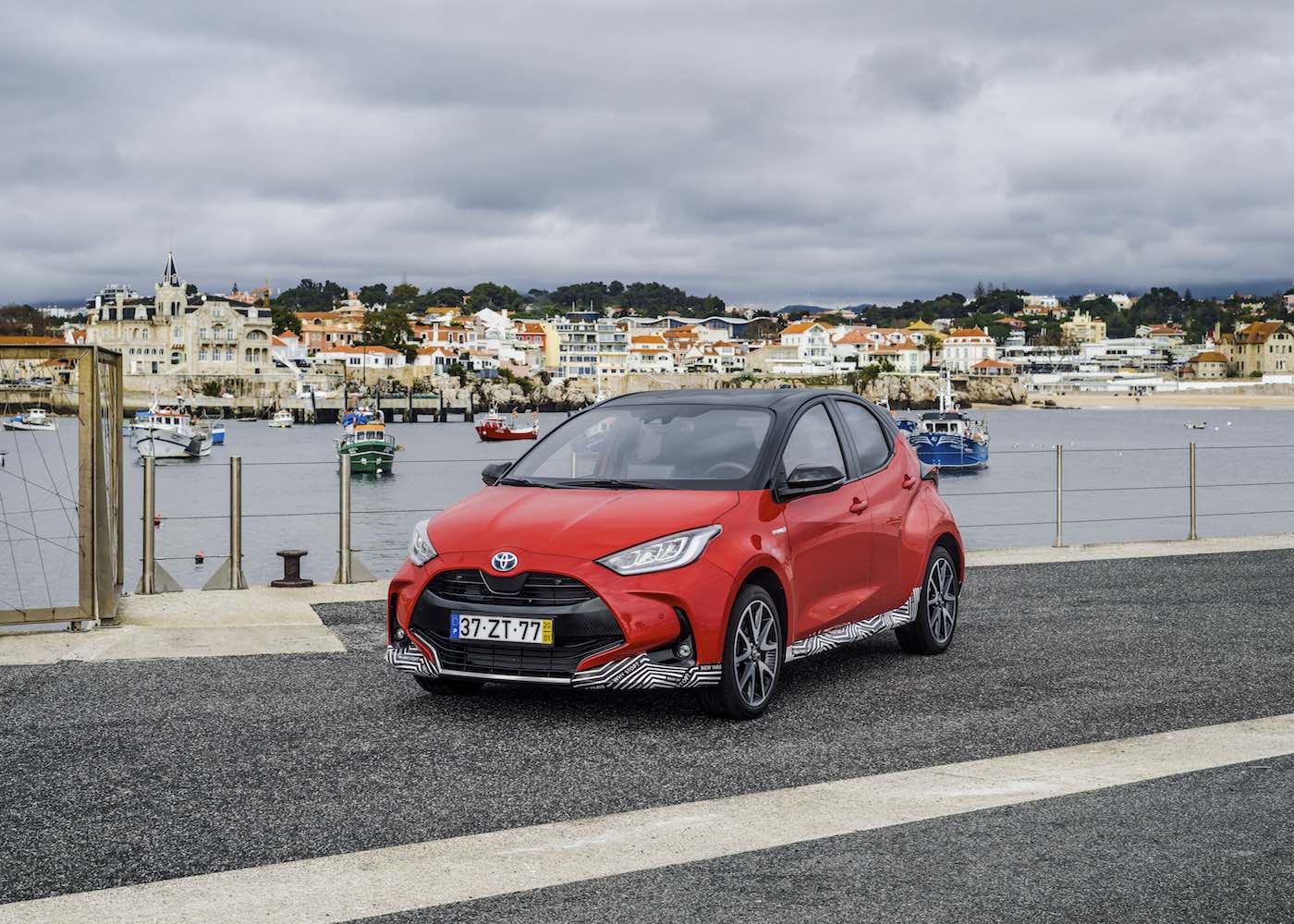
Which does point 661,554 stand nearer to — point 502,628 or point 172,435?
point 502,628

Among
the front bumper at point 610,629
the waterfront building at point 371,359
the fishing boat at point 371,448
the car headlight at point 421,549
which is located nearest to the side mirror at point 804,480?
the front bumper at point 610,629

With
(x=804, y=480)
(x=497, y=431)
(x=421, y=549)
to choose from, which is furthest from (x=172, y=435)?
(x=804, y=480)

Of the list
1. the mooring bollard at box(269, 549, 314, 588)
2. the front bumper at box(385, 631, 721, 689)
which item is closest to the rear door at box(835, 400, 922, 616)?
the front bumper at box(385, 631, 721, 689)

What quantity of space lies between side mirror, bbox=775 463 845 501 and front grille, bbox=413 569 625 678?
4.23ft

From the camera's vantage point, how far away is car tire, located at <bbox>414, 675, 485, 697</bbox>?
7273mm

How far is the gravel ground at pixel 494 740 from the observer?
5094 millimetres

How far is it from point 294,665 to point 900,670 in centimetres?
351

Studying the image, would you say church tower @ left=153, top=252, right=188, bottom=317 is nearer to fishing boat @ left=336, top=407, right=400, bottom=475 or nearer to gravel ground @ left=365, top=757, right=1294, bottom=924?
fishing boat @ left=336, top=407, right=400, bottom=475

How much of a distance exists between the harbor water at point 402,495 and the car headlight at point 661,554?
3.53 m

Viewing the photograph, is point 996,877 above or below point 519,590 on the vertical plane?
below

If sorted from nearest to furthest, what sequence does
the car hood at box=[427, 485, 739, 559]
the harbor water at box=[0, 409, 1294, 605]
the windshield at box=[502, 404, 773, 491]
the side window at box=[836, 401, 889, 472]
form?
1. the car hood at box=[427, 485, 739, 559]
2. the windshield at box=[502, 404, 773, 491]
3. the side window at box=[836, 401, 889, 472]
4. the harbor water at box=[0, 409, 1294, 605]

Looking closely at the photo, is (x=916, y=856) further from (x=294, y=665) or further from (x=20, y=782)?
(x=294, y=665)

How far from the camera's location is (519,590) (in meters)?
6.67

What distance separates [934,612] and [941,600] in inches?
4.2
